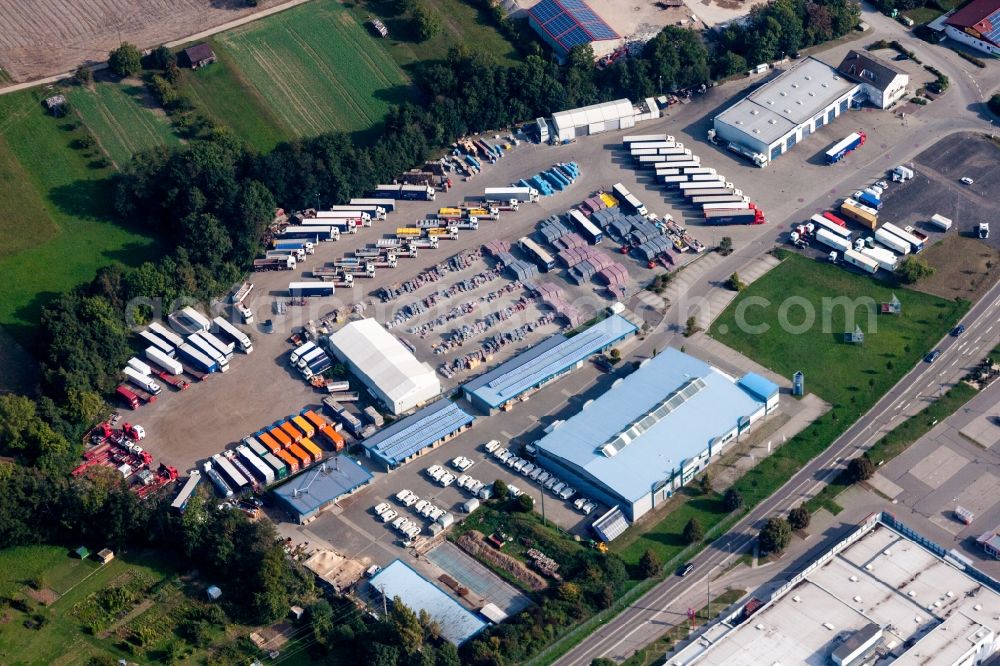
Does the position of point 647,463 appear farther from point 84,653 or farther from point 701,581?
point 84,653

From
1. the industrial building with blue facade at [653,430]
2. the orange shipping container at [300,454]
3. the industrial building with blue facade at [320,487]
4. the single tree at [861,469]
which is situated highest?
the orange shipping container at [300,454]

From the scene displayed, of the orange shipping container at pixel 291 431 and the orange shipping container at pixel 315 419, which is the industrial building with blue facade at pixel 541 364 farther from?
the orange shipping container at pixel 291 431

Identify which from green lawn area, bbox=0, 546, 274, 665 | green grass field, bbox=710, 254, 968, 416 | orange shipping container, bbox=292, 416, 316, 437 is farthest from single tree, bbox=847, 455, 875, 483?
green lawn area, bbox=0, 546, 274, 665

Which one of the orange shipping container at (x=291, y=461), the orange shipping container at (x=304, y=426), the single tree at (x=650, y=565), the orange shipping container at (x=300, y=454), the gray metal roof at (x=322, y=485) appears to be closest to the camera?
the single tree at (x=650, y=565)

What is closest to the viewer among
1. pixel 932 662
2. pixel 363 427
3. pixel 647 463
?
pixel 932 662

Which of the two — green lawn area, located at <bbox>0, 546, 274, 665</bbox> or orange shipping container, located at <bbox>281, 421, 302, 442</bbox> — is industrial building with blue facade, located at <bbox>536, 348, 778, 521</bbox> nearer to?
orange shipping container, located at <bbox>281, 421, 302, 442</bbox>

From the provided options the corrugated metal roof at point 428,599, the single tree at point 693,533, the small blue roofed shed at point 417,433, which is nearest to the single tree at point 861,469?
the single tree at point 693,533

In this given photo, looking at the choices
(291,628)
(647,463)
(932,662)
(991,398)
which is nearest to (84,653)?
(291,628)
